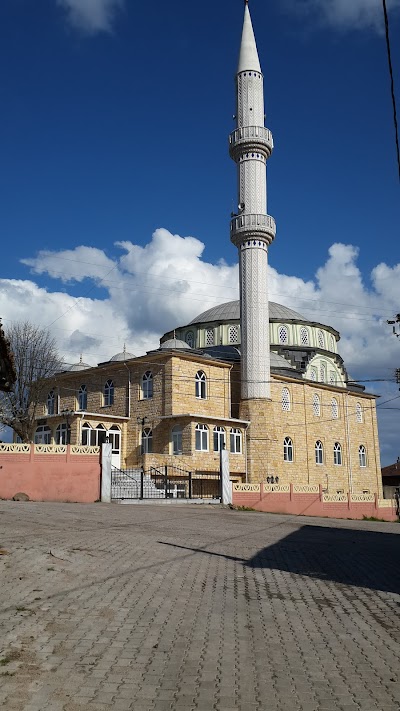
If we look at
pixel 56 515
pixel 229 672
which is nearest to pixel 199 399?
pixel 56 515

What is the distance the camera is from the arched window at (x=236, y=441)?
102ft

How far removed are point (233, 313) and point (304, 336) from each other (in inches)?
192

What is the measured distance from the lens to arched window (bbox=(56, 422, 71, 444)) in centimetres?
2998

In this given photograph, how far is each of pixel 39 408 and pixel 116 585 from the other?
98.9 ft

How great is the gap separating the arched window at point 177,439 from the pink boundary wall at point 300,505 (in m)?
5.05

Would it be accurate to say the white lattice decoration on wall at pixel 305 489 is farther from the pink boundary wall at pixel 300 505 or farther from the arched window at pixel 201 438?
the arched window at pixel 201 438

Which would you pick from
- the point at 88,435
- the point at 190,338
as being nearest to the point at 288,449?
the point at 88,435

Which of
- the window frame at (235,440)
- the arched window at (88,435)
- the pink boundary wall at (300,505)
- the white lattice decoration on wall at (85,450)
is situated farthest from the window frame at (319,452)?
the white lattice decoration on wall at (85,450)

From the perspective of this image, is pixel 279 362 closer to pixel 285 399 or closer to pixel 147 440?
pixel 285 399

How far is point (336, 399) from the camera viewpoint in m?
39.0

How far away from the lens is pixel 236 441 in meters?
31.3

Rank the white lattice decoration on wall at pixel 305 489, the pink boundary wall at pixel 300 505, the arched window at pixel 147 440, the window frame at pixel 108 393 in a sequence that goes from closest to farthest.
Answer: the pink boundary wall at pixel 300 505
the white lattice decoration on wall at pixel 305 489
the arched window at pixel 147 440
the window frame at pixel 108 393

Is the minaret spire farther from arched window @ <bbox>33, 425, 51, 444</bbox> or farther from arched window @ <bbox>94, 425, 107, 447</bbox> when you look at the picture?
arched window @ <bbox>33, 425, 51, 444</bbox>

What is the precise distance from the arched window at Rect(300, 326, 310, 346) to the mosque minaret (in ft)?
29.2
